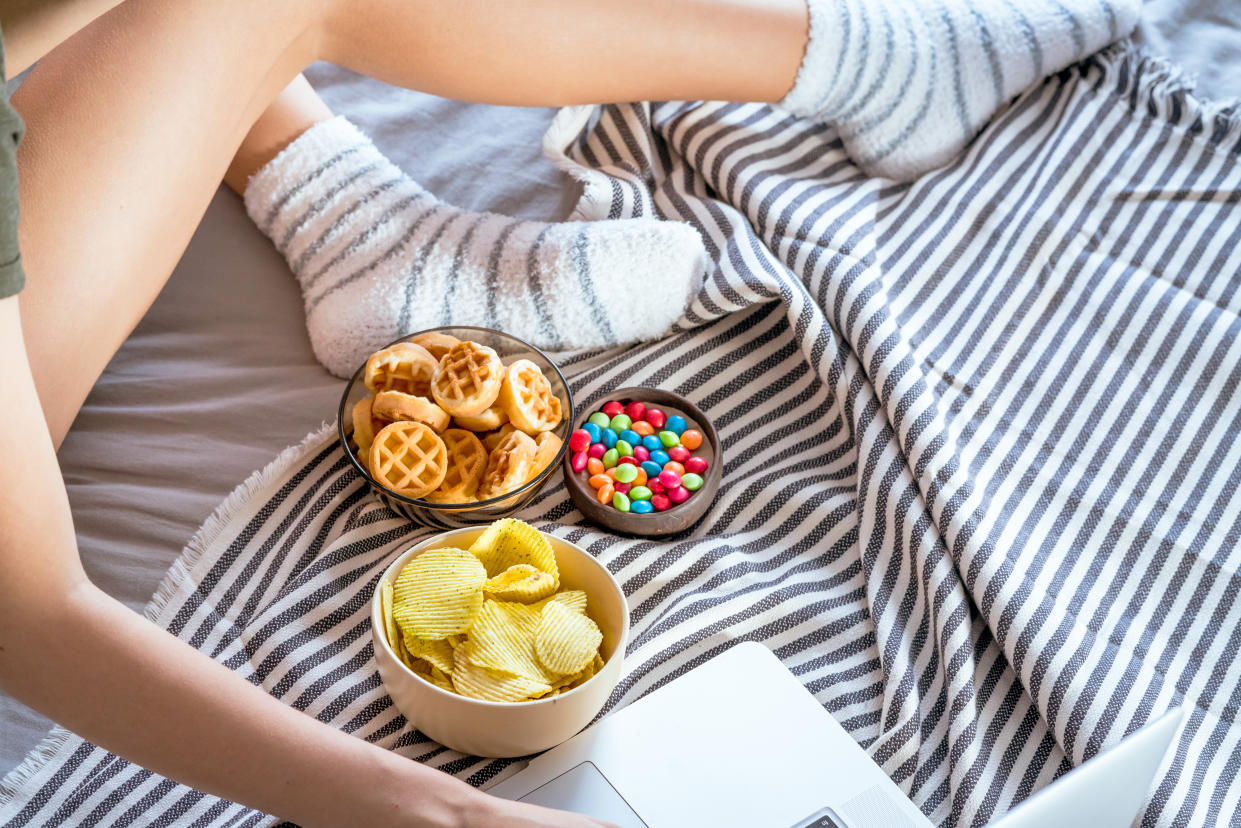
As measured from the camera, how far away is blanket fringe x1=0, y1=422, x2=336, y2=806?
71cm

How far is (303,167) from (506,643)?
0.55m

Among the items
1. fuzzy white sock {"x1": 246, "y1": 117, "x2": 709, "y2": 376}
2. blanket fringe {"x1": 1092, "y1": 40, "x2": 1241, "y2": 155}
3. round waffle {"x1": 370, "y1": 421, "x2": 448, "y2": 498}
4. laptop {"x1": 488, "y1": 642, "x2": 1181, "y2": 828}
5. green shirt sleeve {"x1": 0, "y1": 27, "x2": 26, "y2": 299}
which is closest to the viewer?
green shirt sleeve {"x1": 0, "y1": 27, "x2": 26, "y2": 299}

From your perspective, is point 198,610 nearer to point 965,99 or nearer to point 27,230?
point 27,230

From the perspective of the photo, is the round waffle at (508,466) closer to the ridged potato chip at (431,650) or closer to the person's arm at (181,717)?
the ridged potato chip at (431,650)

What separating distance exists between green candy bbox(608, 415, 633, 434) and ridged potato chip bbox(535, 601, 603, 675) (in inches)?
8.6

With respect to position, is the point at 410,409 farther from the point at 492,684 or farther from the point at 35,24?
the point at 35,24

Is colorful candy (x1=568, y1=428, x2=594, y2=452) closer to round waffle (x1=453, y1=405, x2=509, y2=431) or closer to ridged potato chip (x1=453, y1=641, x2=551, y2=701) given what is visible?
round waffle (x1=453, y1=405, x2=509, y2=431)

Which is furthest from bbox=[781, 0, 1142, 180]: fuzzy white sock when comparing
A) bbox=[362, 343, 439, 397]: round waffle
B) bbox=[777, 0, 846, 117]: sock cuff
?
bbox=[362, 343, 439, 397]: round waffle

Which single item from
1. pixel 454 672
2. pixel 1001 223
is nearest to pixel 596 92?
pixel 1001 223

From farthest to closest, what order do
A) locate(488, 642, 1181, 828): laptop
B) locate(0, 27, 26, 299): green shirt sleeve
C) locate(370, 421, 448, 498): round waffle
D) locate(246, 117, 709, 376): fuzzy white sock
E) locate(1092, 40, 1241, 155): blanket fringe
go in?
locate(1092, 40, 1241, 155): blanket fringe → locate(246, 117, 709, 376): fuzzy white sock → locate(370, 421, 448, 498): round waffle → locate(488, 642, 1181, 828): laptop → locate(0, 27, 26, 299): green shirt sleeve

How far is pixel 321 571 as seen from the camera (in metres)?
0.81

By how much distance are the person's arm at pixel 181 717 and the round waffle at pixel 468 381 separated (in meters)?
0.27

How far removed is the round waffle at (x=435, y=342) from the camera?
854 mm

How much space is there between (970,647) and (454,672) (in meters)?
0.37
